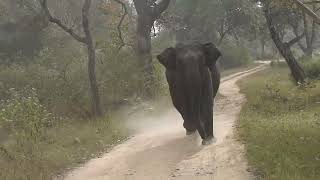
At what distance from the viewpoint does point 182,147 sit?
1357cm

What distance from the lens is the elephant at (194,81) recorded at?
1355cm

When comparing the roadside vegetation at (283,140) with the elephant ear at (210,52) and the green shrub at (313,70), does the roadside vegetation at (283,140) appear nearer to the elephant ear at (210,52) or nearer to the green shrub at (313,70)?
the elephant ear at (210,52)

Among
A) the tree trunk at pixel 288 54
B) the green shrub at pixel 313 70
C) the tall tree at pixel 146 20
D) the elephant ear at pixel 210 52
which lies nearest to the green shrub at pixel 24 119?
the elephant ear at pixel 210 52

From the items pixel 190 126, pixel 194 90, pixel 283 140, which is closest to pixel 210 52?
pixel 194 90

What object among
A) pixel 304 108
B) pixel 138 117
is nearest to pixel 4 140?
pixel 138 117

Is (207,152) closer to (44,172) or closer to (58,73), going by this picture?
(44,172)

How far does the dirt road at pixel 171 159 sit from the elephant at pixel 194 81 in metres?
0.56

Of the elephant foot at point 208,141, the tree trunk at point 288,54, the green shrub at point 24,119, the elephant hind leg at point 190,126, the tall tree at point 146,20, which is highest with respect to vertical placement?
the tall tree at point 146,20

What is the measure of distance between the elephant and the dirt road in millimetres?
555

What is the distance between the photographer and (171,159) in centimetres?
1221

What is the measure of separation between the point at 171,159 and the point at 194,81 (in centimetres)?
230

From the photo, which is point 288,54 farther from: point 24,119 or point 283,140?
point 24,119

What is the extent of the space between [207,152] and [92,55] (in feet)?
28.2

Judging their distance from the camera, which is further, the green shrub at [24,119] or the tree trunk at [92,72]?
the tree trunk at [92,72]
